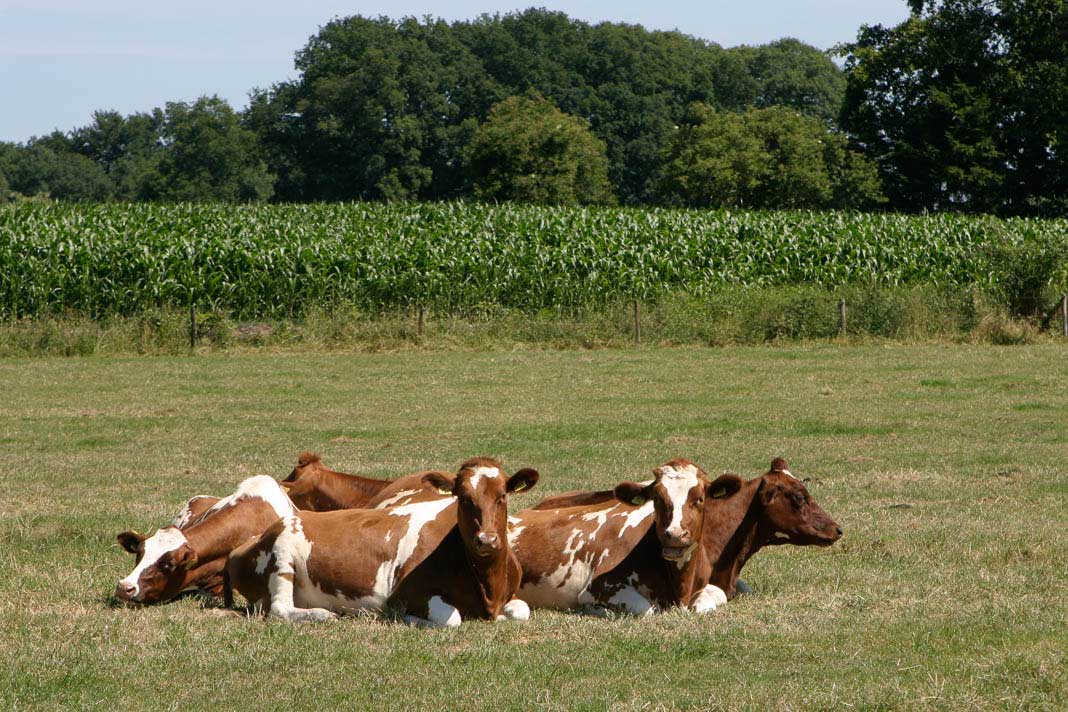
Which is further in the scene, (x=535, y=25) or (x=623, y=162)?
(x=535, y=25)

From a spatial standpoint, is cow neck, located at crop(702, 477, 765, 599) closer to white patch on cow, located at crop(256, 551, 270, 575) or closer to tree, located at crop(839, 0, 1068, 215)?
white patch on cow, located at crop(256, 551, 270, 575)

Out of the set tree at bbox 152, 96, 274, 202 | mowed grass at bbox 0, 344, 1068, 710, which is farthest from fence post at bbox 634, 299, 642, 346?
tree at bbox 152, 96, 274, 202

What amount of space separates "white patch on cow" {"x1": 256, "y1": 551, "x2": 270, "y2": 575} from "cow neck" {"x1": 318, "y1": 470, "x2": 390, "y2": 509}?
1.52m

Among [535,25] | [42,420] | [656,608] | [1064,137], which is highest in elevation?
[535,25]

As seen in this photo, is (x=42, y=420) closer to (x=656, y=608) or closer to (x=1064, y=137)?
(x=656, y=608)

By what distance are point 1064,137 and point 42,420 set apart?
2108 inches

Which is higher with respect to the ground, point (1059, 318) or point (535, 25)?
point (535, 25)

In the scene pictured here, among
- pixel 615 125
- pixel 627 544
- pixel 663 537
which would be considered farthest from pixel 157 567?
pixel 615 125

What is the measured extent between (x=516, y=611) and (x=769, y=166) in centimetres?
6132

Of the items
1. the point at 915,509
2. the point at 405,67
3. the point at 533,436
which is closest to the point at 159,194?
the point at 405,67

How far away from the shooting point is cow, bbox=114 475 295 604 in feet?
23.4

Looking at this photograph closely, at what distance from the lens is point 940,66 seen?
6153 cm

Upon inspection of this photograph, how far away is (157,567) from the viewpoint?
7152 millimetres

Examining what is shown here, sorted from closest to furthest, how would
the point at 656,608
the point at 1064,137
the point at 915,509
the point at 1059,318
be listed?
the point at 656,608, the point at 915,509, the point at 1059,318, the point at 1064,137
